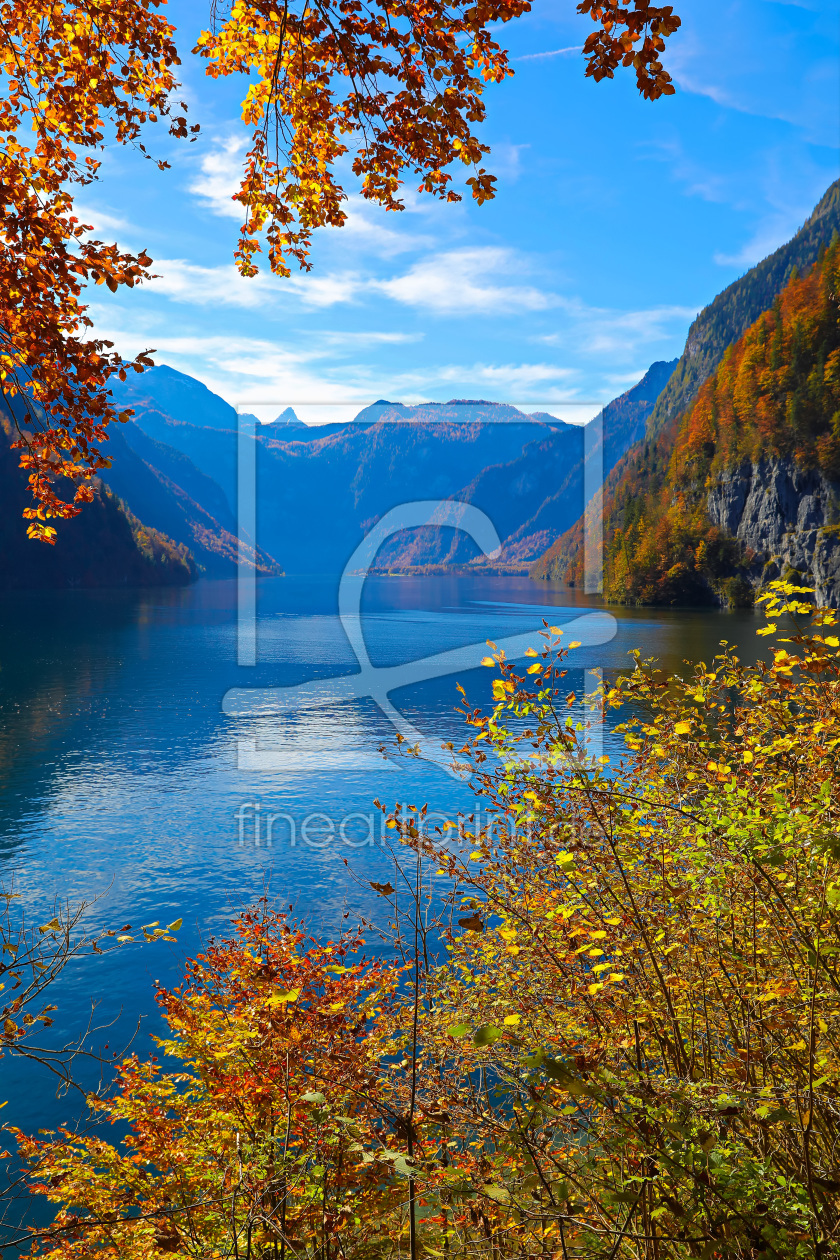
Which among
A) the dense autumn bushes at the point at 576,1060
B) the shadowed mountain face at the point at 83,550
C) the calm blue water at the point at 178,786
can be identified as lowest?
the calm blue water at the point at 178,786

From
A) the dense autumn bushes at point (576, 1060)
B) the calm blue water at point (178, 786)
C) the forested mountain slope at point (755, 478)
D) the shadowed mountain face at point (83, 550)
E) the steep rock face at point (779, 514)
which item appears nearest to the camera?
the dense autumn bushes at point (576, 1060)

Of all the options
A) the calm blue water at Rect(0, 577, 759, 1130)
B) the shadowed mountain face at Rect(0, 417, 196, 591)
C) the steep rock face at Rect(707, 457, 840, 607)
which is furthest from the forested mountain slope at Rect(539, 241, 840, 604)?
the shadowed mountain face at Rect(0, 417, 196, 591)

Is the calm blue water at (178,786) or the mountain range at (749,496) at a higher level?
the mountain range at (749,496)

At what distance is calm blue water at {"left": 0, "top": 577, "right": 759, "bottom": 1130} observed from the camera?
16.4 m

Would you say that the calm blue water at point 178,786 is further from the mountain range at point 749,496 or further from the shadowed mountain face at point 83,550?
the shadowed mountain face at point 83,550

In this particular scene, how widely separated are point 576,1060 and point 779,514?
118982mm

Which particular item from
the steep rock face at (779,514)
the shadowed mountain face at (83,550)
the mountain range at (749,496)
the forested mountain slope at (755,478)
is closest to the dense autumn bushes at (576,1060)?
the steep rock face at (779,514)

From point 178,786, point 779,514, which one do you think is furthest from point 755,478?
point 178,786

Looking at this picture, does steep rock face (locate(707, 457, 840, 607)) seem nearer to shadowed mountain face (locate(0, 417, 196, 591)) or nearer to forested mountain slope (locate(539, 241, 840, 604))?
forested mountain slope (locate(539, 241, 840, 604))

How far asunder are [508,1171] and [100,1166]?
4.91m

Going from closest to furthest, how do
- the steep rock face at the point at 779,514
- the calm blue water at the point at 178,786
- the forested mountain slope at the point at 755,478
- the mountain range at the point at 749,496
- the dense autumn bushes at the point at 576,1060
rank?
the dense autumn bushes at the point at 576,1060 < the calm blue water at the point at 178,786 < the steep rock face at the point at 779,514 < the forested mountain slope at the point at 755,478 < the mountain range at the point at 749,496

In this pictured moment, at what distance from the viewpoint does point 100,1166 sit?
25.5 feet

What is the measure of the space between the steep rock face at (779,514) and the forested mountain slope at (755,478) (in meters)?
0.16

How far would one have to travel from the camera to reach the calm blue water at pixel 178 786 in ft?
53.9
